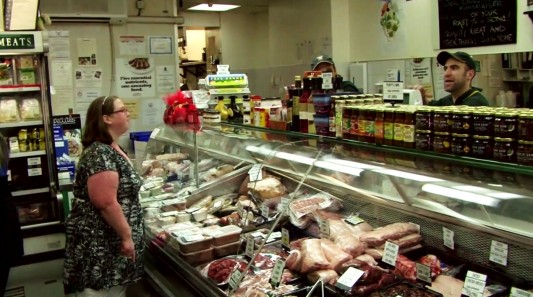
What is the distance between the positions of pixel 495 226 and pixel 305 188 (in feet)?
4.16

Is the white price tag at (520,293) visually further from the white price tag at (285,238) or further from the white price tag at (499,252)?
the white price tag at (285,238)

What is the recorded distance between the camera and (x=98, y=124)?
3.19 meters

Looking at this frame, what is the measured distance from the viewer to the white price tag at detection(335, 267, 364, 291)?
214 cm

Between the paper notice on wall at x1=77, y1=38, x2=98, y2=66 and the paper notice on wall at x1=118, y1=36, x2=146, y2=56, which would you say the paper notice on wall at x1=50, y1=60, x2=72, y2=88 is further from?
the paper notice on wall at x1=118, y1=36, x2=146, y2=56

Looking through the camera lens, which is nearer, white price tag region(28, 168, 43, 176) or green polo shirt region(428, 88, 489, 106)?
green polo shirt region(428, 88, 489, 106)

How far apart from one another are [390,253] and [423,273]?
0.20 metres

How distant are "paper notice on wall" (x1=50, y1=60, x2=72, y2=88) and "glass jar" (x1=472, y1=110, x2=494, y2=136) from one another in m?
5.83

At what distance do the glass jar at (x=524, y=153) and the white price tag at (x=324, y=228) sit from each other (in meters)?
1.10

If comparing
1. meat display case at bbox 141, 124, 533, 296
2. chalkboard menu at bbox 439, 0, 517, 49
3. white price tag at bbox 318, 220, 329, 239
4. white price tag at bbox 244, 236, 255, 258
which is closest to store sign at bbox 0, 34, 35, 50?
meat display case at bbox 141, 124, 533, 296

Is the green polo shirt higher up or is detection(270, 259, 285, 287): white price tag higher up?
the green polo shirt

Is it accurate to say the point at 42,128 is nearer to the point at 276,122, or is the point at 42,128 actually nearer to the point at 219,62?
the point at 276,122

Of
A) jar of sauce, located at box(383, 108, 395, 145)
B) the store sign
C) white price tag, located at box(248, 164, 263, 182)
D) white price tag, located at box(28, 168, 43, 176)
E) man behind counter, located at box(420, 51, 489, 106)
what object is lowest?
white price tag, located at box(28, 168, 43, 176)

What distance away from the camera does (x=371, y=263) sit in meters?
2.32

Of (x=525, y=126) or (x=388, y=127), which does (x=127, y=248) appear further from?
(x=525, y=126)
